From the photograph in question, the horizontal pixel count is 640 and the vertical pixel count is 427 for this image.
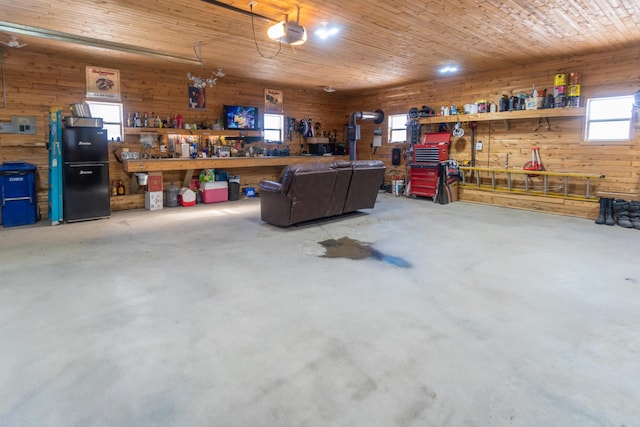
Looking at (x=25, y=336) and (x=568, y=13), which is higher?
(x=568, y=13)

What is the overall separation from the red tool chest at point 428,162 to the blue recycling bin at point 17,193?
7314 millimetres

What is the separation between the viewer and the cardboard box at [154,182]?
7.27 m

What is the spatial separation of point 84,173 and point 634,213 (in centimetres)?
873

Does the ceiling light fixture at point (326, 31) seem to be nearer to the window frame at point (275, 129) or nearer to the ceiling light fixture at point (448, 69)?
the ceiling light fixture at point (448, 69)

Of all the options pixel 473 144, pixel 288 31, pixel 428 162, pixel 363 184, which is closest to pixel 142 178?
pixel 363 184

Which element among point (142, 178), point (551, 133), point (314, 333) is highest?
point (551, 133)

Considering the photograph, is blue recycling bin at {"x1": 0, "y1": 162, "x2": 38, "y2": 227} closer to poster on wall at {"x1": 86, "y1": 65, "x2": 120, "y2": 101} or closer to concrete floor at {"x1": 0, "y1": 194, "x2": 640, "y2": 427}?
concrete floor at {"x1": 0, "y1": 194, "x2": 640, "y2": 427}

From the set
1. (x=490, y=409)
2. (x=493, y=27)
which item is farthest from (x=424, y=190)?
(x=490, y=409)

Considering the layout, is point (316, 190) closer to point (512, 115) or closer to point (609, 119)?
point (512, 115)

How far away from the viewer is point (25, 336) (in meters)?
2.54

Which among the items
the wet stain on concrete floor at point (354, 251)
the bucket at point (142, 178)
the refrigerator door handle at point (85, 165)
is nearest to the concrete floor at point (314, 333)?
the wet stain on concrete floor at point (354, 251)

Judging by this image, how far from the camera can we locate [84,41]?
5035mm

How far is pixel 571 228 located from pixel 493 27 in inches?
128

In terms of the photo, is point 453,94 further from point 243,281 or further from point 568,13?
point 243,281
